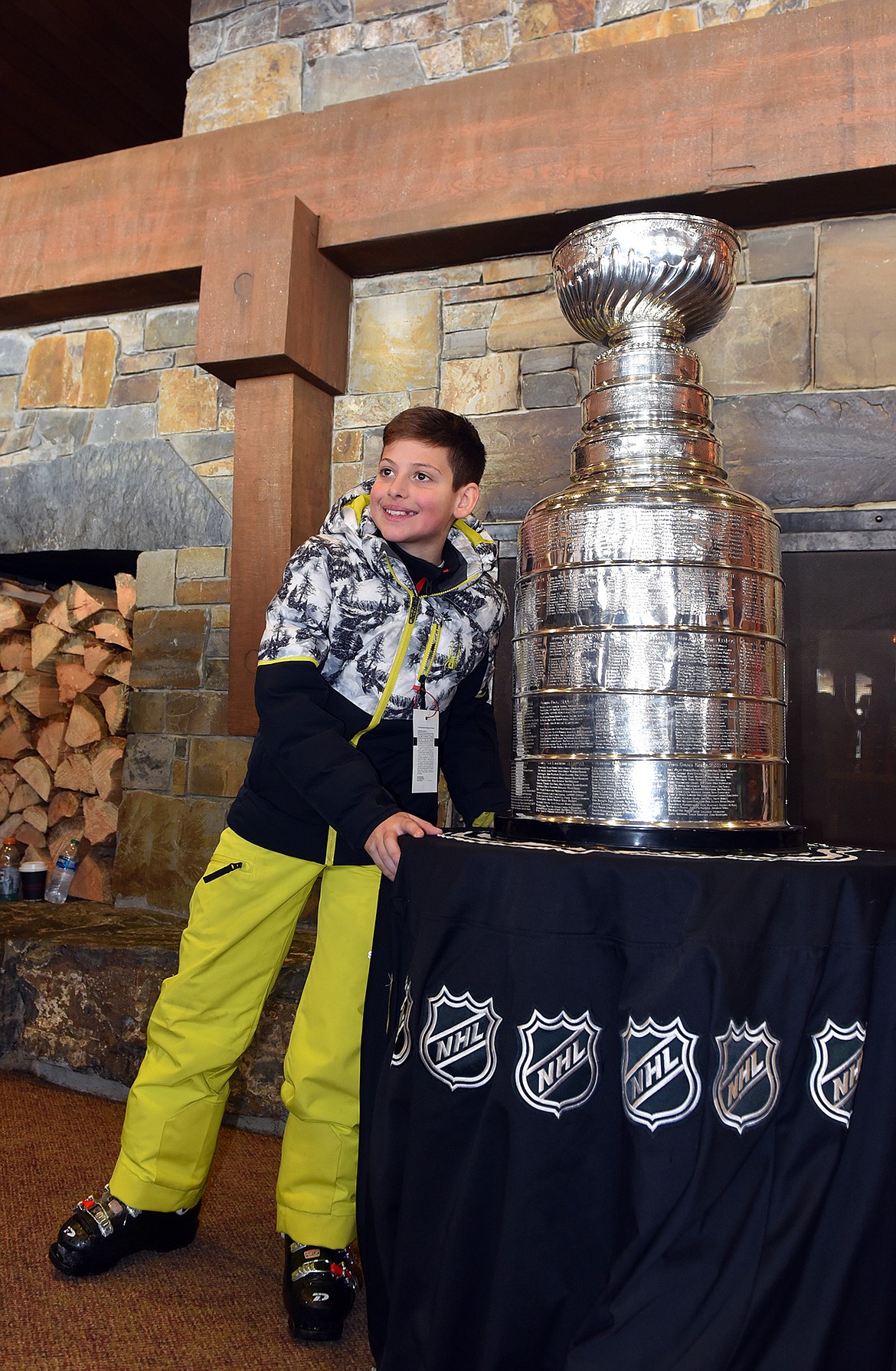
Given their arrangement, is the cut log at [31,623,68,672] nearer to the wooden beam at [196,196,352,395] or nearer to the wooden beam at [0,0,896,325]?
the wooden beam at [0,0,896,325]

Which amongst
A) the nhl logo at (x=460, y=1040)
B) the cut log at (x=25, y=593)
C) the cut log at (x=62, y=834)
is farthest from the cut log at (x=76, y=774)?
the nhl logo at (x=460, y=1040)

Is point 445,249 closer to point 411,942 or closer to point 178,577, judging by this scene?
point 178,577

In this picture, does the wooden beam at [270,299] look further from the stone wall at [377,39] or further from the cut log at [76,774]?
the cut log at [76,774]

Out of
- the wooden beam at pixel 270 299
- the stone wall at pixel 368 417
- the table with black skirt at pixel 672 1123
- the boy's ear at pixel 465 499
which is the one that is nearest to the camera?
the table with black skirt at pixel 672 1123

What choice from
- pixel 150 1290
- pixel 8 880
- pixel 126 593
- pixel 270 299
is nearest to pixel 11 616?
pixel 126 593

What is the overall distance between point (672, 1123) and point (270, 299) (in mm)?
2558

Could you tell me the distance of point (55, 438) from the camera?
3.67 meters

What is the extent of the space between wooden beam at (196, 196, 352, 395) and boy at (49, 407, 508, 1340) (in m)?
1.28

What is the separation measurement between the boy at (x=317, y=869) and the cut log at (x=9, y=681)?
2.48 meters

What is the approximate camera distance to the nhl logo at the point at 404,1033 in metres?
1.33

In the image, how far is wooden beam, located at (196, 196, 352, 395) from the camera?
2971 millimetres

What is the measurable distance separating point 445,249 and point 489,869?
2.32 m

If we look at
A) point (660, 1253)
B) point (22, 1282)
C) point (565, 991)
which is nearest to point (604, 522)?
point (565, 991)

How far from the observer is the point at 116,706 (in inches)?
148
